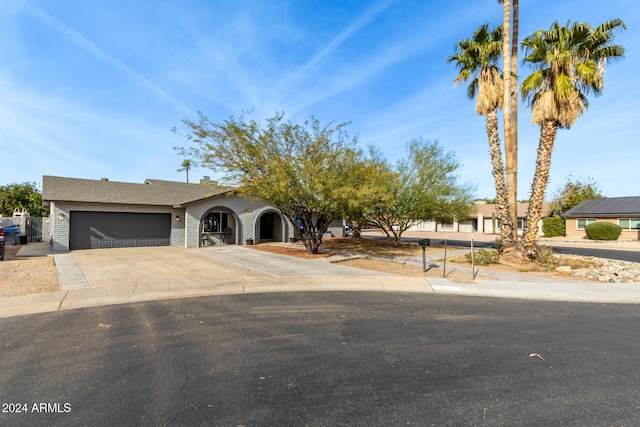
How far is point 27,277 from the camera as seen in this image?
1009 cm

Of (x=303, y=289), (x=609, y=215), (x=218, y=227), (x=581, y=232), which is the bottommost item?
(x=303, y=289)

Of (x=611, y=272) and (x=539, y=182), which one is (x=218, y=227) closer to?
(x=539, y=182)

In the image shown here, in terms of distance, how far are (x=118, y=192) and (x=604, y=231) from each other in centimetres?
4245

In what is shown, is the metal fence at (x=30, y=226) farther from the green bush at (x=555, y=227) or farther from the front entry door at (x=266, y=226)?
the green bush at (x=555, y=227)

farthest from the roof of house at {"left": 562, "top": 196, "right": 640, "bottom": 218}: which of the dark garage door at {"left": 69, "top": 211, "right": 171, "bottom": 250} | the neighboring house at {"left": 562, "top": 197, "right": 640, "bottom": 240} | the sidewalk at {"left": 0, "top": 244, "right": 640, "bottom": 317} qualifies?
the dark garage door at {"left": 69, "top": 211, "right": 171, "bottom": 250}

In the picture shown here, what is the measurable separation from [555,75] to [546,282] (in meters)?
9.49

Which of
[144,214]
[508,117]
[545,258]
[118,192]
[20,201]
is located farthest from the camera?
[20,201]

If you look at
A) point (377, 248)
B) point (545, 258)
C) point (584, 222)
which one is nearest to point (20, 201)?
point (377, 248)

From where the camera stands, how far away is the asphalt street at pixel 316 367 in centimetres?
328

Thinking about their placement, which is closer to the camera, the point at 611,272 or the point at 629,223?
the point at 611,272

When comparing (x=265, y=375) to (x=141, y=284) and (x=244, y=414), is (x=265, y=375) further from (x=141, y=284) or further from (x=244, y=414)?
(x=141, y=284)

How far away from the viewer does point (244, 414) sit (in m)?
3.23

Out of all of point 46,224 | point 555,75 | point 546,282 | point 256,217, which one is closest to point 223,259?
point 256,217

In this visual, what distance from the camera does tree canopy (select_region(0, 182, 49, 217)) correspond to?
45062 millimetres
